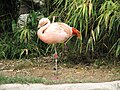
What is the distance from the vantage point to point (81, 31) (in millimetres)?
4871

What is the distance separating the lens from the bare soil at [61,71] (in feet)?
14.0

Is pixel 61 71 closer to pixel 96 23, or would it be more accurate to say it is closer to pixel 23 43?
pixel 96 23

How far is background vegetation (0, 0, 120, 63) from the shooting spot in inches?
182

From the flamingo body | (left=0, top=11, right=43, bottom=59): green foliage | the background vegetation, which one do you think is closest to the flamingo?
the flamingo body

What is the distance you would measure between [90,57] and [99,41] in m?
0.32

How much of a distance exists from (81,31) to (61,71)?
0.67 m

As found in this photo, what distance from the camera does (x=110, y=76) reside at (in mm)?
4363

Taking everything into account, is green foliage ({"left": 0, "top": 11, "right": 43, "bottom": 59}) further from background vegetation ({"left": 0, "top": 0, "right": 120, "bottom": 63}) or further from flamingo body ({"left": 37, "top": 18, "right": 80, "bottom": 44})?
flamingo body ({"left": 37, "top": 18, "right": 80, "bottom": 44})

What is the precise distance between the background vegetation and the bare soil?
27 cm

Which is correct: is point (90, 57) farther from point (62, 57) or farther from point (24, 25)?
point (24, 25)

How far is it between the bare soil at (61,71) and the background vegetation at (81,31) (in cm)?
27

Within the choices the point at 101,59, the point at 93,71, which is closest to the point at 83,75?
the point at 93,71

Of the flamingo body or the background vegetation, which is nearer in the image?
the flamingo body

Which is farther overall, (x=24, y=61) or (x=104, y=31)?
(x=24, y=61)
